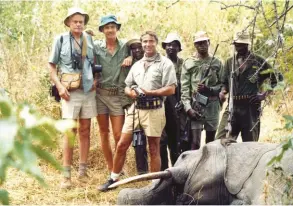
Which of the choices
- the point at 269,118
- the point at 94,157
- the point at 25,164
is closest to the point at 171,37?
the point at 94,157

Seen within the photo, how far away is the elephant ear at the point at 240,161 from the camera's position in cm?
424

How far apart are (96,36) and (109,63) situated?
2991 millimetres

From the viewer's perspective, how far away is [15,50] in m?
8.43

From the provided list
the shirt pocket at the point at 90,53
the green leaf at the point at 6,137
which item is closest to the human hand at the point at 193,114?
the shirt pocket at the point at 90,53

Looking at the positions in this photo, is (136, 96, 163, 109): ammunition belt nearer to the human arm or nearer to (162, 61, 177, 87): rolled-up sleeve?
(162, 61, 177, 87): rolled-up sleeve

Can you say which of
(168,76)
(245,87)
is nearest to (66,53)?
(168,76)

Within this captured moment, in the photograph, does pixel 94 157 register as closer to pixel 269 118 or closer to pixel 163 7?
pixel 269 118

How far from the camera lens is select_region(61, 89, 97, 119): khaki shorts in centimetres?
538

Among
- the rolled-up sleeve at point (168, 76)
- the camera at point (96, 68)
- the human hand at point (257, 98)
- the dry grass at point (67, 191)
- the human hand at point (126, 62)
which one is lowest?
the dry grass at point (67, 191)

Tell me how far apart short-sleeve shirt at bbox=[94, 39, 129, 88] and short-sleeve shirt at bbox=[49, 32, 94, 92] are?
6.1 inches

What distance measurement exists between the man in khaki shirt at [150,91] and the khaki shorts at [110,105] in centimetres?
30

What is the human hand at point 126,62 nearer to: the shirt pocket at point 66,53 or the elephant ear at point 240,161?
the shirt pocket at point 66,53

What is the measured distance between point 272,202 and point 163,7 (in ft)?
22.9

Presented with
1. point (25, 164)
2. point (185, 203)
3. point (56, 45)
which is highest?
A: point (56, 45)
